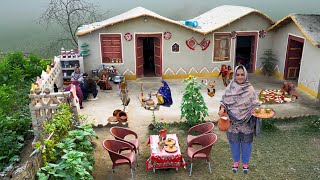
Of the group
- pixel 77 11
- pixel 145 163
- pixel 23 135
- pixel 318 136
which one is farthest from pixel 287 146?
pixel 77 11

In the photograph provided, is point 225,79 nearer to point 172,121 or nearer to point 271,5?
point 172,121

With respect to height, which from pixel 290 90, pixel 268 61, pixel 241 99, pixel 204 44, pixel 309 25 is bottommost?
pixel 290 90

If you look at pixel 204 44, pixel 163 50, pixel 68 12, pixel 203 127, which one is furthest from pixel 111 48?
pixel 203 127

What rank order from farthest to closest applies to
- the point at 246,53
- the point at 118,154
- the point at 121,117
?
the point at 246,53
the point at 121,117
the point at 118,154

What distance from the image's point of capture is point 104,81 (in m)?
13.4

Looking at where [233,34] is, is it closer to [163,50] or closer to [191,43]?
[191,43]

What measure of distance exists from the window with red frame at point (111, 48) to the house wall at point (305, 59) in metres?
7.08

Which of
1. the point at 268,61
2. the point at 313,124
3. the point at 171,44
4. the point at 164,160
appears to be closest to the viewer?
the point at 164,160

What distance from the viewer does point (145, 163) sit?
8133mm

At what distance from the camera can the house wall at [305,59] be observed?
40.0 feet

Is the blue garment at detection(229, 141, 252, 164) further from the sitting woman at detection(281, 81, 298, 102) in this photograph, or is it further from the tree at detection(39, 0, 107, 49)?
the tree at detection(39, 0, 107, 49)

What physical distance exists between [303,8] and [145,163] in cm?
3945

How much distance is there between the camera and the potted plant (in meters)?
14.9

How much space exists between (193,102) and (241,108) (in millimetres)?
3987
